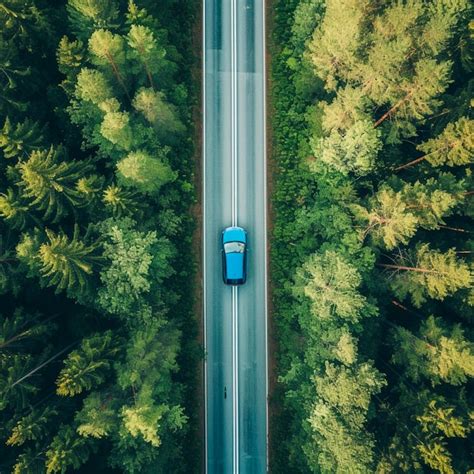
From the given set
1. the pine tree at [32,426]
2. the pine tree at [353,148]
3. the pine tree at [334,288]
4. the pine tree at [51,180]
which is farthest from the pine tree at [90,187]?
the pine tree at [353,148]

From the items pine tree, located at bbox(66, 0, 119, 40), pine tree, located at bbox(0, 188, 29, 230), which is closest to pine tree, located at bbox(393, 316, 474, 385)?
pine tree, located at bbox(0, 188, 29, 230)

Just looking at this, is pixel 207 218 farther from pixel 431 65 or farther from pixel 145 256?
pixel 431 65

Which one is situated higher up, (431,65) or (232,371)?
(431,65)

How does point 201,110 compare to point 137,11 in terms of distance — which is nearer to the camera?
point 137,11

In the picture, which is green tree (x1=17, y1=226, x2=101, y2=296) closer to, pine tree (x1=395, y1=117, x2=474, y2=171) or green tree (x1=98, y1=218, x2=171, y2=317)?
green tree (x1=98, y1=218, x2=171, y2=317)

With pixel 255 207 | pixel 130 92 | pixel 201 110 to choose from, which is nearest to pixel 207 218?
pixel 255 207

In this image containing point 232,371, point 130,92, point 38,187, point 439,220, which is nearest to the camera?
point 38,187

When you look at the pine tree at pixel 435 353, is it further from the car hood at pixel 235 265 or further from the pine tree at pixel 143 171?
the pine tree at pixel 143 171
